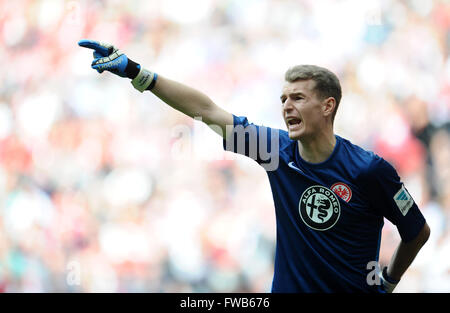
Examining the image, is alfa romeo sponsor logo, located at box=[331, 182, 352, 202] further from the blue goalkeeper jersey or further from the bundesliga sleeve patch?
the bundesliga sleeve patch

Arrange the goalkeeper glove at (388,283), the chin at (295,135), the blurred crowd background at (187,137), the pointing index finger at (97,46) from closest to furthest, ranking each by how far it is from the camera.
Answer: the pointing index finger at (97,46), the chin at (295,135), the goalkeeper glove at (388,283), the blurred crowd background at (187,137)

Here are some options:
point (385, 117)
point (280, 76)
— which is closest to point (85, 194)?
point (280, 76)

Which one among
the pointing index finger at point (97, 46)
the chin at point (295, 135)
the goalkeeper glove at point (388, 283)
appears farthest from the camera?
the goalkeeper glove at point (388, 283)

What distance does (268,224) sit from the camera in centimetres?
464

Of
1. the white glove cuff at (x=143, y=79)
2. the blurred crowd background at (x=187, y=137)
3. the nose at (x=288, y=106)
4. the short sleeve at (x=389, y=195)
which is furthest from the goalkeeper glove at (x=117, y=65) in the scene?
the blurred crowd background at (x=187, y=137)

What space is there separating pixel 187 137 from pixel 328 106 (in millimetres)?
2458

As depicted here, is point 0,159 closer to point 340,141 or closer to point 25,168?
point 25,168

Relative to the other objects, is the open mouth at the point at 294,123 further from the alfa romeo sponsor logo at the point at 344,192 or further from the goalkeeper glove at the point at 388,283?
the goalkeeper glove at the point at 388,283

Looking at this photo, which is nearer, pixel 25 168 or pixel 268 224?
pixel 268 224

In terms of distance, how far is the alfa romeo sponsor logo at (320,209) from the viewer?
2303 mm

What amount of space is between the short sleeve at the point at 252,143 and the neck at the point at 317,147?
13cm

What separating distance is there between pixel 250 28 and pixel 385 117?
150 cm
